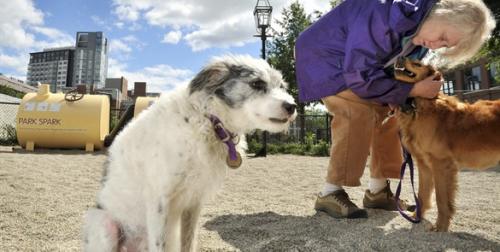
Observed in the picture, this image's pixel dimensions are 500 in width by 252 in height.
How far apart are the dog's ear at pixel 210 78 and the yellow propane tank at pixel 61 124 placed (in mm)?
11558

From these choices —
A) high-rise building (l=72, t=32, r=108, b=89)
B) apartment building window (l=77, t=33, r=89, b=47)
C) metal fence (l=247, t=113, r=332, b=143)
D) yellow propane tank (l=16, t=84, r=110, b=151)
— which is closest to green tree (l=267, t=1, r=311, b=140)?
metal fence (l=247, t=113, r=332, b=143)

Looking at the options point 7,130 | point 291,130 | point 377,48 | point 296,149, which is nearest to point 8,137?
point 7,130

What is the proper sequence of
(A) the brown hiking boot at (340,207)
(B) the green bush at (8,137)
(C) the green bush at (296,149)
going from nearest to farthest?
1. (A) the brown hiking boot at (340,207)
2. (C) the green bush at (296,149)
3. (B) the green bush at (8,137)

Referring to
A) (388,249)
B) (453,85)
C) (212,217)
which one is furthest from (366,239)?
(453,85)

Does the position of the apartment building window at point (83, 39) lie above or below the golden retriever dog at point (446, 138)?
above

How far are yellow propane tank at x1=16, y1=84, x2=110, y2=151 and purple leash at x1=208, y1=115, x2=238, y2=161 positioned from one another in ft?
38.3

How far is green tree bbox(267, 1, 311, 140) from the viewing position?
22.2 m

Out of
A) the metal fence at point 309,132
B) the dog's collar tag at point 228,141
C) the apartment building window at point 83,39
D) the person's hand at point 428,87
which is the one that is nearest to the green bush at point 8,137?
the metal fence at point 309,132

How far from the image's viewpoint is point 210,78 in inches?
115

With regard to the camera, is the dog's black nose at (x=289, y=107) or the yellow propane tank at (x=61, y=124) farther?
the yellow propane tank at (x=61, y=124)

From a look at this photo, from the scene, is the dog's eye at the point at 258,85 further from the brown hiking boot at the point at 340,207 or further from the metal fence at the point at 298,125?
the metal fence at the point at 298,125

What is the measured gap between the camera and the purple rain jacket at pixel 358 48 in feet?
11.1

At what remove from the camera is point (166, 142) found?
105 inches

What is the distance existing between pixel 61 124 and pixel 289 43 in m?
14.0
